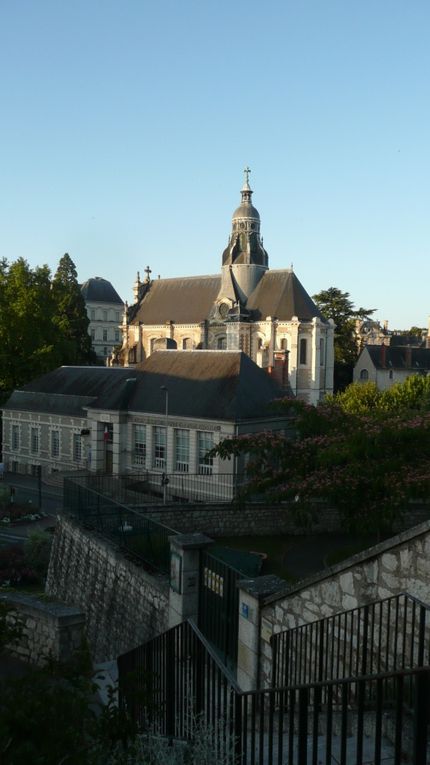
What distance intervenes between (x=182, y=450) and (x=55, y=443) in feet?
33.6

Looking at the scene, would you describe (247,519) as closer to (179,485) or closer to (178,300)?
(179,485)

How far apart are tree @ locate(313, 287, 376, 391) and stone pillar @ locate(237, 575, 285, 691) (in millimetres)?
62539

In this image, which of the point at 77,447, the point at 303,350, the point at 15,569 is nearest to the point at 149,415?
the point at 77,447

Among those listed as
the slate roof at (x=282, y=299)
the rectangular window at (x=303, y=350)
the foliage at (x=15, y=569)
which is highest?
the slate roof at (x=282, y=299)

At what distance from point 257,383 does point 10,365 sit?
2080 centimetres

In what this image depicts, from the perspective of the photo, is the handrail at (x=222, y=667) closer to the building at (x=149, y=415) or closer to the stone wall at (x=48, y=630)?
the stone wall at (x=48, y=630)

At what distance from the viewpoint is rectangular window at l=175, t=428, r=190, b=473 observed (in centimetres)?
2912

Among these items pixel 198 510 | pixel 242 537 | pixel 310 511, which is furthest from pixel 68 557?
pixel 310 511

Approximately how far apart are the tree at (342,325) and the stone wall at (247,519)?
5144 cm

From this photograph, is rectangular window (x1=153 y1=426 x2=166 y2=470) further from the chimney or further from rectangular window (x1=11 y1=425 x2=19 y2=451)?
the chimney

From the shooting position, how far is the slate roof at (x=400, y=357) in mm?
69750

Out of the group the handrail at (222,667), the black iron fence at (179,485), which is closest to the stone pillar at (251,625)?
the handrail at (222,667)

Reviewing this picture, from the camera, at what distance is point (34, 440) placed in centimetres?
3816

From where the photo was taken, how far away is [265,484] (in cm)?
1653
